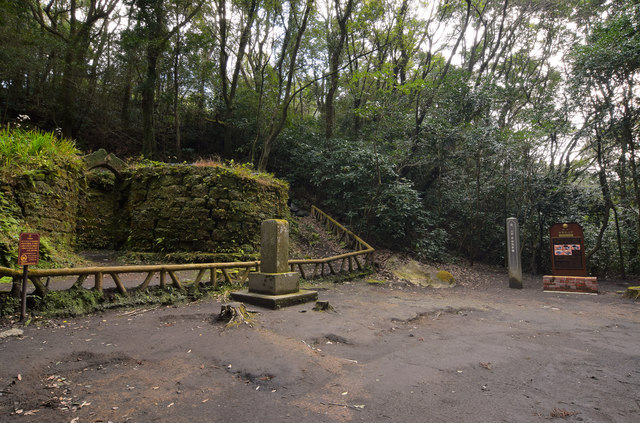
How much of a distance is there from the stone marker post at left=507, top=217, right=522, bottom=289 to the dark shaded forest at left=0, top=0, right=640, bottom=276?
351 centimetres

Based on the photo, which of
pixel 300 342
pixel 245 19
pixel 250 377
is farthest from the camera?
pixel 245 19

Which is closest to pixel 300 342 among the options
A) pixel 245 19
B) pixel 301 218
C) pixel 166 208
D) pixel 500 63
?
pixel 166 208

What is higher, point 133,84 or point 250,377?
A: point 133,84

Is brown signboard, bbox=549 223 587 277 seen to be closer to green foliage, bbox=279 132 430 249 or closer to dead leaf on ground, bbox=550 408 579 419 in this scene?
green foliage, bbox=279 132 430 249

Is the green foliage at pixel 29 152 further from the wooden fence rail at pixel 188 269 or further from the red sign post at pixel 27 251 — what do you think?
the red sign post at pixel 27 251

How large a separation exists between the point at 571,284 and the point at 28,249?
528 inches

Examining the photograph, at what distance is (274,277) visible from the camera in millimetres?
6508

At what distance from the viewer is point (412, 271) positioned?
11.8 meters

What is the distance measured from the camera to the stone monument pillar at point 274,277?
6469mm

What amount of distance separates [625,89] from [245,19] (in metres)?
16.9

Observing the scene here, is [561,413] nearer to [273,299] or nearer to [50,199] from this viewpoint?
[273,299]

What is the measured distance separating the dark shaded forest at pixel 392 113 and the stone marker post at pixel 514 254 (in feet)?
11.5

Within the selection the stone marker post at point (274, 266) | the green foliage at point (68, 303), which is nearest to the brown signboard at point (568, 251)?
the stone marker post at point (274, 266)

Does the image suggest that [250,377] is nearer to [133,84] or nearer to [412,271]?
[412,271]
